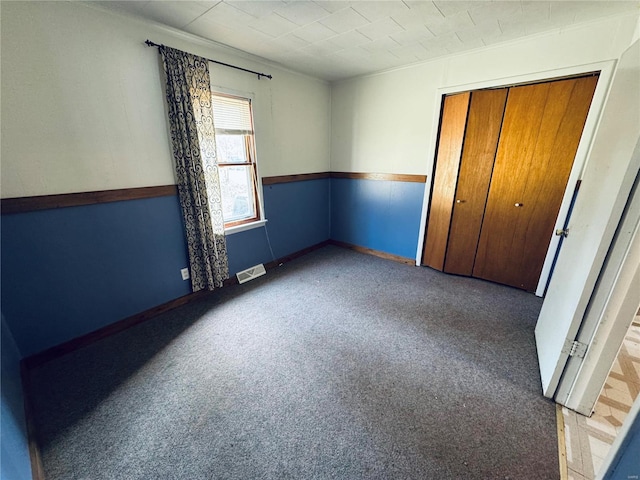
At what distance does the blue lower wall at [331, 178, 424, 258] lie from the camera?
10.7ft

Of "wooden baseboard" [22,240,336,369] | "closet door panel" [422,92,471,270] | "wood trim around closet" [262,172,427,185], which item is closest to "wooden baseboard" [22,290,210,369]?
"wooden baseboard" [22,240,336,369]

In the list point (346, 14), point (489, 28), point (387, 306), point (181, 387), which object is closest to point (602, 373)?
point (387, 306)

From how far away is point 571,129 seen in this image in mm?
2189

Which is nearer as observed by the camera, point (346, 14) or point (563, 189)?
point (346, 14)

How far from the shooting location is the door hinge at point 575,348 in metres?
1.36

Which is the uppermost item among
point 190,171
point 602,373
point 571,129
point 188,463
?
point 571,129

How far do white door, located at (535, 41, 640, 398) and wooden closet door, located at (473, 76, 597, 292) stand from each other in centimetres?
80

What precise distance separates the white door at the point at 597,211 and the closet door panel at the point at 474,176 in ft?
3.51

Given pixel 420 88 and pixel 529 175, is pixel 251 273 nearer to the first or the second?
pixel 420 88

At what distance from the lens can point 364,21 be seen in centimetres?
192

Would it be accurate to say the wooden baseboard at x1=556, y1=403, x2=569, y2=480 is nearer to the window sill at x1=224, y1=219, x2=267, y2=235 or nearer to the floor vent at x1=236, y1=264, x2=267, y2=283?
the floor vent at x1=236, y1=264, x2=267, y2=283

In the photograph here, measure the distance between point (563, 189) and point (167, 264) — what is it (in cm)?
365

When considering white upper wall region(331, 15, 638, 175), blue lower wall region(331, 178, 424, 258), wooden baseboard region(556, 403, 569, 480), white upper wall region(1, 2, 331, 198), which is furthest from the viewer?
blue lower wall region(331, 178, 424, 258)

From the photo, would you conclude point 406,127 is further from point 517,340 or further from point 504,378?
point 504,378
